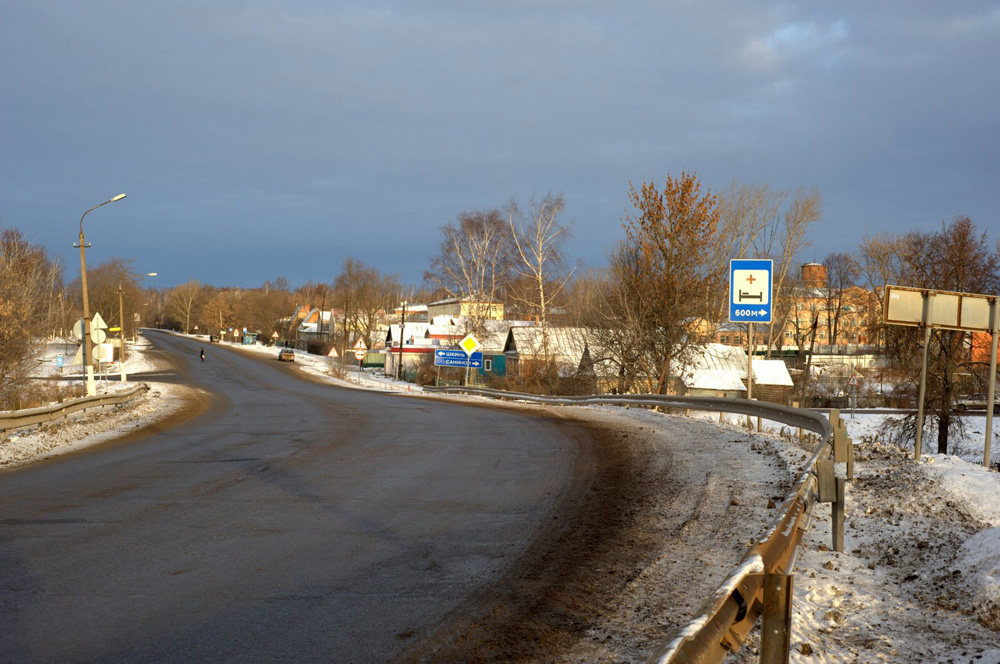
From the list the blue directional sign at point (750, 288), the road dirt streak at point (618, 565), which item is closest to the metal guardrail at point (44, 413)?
the road dirt streak at point (618, 565)

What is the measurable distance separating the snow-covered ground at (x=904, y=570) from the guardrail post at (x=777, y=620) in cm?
129

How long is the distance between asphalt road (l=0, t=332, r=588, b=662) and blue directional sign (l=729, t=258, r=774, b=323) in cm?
479

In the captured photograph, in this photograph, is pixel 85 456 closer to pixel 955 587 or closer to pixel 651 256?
pixel 955 587

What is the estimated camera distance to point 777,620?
3279 mm

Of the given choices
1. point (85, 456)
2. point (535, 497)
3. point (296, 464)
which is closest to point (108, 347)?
point (85, 456)

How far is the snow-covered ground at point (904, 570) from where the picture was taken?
4.82 metres

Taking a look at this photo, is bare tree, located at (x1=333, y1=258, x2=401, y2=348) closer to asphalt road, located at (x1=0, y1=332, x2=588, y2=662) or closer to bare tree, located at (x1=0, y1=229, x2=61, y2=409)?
bare tree, located at (x1=0, y1=229, x2=61, y2=409)

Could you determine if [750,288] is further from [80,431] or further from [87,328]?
[87,328]

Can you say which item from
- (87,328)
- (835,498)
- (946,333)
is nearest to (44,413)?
(87,328)

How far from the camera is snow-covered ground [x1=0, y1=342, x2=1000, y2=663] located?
A: 15.8 feet

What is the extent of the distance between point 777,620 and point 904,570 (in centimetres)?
396

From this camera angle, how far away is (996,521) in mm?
7578

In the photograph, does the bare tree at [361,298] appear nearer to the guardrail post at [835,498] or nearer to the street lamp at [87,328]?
the street lamp at [87,328]

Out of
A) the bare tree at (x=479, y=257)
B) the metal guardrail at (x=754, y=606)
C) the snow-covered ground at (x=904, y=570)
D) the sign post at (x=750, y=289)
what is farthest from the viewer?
the bare tree at (x=479, y=257)
